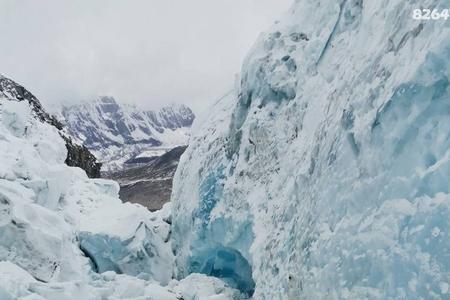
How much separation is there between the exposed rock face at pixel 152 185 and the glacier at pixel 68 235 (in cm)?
4553

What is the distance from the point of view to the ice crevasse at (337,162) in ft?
18.3

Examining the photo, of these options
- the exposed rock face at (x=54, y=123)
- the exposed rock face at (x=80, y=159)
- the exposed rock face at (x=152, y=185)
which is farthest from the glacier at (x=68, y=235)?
the exposed rock face at (x=152, y=185)

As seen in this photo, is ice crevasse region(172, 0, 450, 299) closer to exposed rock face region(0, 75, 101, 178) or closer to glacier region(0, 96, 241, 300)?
glacier region(0, 96, 241, 300)

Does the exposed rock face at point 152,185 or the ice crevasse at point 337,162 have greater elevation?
the ice crevasse at point 337,162

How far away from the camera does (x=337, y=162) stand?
7.13 meters

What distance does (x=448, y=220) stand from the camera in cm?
521

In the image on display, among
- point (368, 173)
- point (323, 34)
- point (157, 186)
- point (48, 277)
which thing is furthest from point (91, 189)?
point (157, 186)

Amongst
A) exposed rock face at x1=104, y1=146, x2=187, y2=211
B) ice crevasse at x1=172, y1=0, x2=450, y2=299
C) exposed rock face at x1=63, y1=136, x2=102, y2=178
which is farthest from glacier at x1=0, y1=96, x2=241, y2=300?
exposed rock face at x1=104, y1=146, x2=187, y2=211

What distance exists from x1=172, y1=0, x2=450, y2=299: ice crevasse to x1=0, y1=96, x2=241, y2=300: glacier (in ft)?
6.39

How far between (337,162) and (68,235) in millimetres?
7882

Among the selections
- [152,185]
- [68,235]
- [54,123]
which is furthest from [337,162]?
[152,185]

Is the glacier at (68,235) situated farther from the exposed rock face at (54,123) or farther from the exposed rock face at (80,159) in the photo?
the exposed rock face at (80,159)

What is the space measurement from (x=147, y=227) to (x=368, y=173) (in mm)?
9061

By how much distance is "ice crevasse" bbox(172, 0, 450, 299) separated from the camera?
18.3 feet
